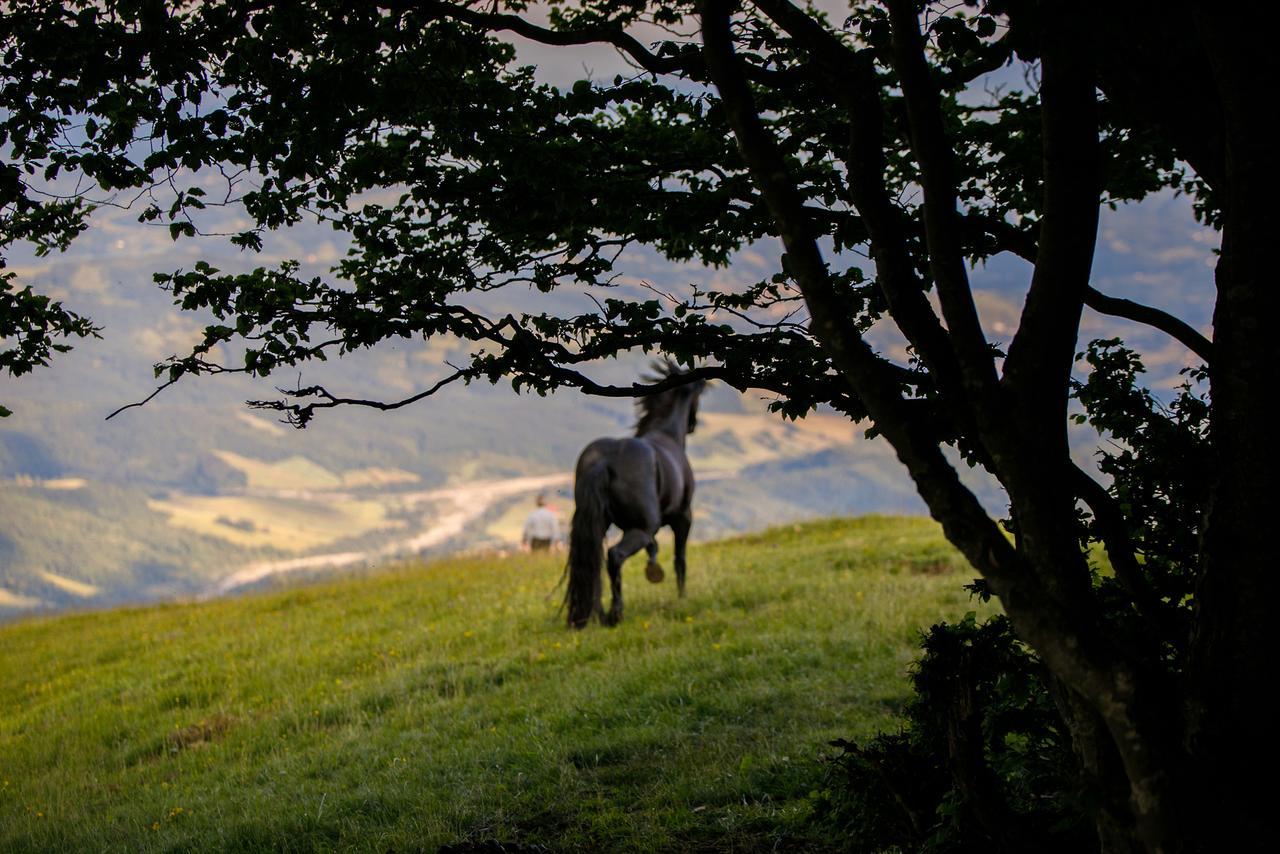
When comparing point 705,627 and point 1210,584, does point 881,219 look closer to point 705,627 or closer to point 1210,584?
point 1210,584

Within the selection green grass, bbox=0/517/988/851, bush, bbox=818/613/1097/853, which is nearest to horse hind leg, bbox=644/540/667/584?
green grass, bbox=0/517/988/851

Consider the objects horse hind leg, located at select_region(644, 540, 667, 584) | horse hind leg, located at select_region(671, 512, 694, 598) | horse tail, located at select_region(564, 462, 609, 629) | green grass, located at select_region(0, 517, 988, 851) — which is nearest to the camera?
green grass, located at select_region(0, 517, 988, 851)

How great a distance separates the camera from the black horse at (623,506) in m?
12.9

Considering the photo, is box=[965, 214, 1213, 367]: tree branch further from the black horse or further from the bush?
the black horse

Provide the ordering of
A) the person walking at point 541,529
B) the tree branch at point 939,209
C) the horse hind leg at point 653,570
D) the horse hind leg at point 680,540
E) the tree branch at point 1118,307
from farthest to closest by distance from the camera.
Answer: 1. the person walking at point 541,529
2. the horse hind leg at point 680,540
3. the horse hind leg at point 653,570
4. the tree branch at point 1118,307
5. the tree branch at point 939,209

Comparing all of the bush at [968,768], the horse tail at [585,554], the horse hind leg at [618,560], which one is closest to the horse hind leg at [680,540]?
the horse hind leg at [618,560]

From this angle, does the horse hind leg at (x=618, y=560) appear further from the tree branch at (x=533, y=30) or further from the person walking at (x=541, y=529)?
the person walking at (x=541, y=529)

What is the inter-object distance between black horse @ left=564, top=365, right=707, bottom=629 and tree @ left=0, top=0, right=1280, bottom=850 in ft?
20.7

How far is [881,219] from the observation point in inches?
156

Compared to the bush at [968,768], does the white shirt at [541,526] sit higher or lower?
higher

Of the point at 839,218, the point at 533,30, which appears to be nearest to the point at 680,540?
the point at 839,218

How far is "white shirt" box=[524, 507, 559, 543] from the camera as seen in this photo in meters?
27.3

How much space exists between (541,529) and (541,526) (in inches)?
3.5

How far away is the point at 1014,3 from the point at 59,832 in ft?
26.1
